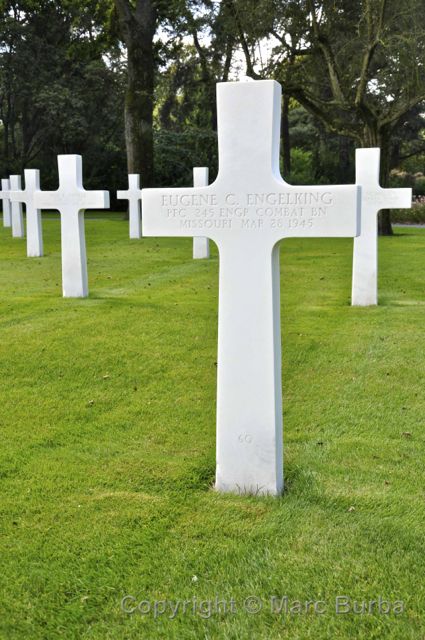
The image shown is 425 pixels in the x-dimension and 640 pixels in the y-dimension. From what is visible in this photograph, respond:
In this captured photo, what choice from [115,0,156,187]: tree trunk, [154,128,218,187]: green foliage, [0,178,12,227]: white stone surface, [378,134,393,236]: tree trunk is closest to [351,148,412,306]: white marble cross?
[0,178,12,227]: white stone surface

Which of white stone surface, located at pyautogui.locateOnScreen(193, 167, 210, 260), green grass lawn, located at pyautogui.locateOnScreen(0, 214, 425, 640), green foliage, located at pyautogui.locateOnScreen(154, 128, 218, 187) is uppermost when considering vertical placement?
green foliage, located at pyautogui.locateOnScreen(154, 128, 218, 187)

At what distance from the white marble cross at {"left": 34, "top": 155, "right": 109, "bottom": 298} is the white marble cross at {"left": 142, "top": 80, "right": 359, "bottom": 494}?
18.5ft

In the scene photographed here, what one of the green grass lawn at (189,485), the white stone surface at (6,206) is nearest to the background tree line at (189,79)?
the white stone surface at (6,206)

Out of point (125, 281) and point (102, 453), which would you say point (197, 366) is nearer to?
point (102, 453)

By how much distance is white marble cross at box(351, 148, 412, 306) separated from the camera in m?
8.41

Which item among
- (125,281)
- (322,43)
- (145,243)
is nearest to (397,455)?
(125,281)

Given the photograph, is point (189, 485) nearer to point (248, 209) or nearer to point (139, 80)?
point (248, 209)

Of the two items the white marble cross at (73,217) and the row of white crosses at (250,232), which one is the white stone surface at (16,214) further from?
the row of white crosses at (250,232)

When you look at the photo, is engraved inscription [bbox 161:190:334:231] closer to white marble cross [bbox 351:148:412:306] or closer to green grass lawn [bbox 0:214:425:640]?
green grass lawn [bbox 0:214:425:640]

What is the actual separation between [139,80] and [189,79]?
45.2 feet

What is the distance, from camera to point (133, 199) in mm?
18344

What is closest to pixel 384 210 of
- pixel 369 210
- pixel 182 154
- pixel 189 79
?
pixel 369 210

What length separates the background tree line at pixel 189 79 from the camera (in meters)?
19.2

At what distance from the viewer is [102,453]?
14.1 feet
